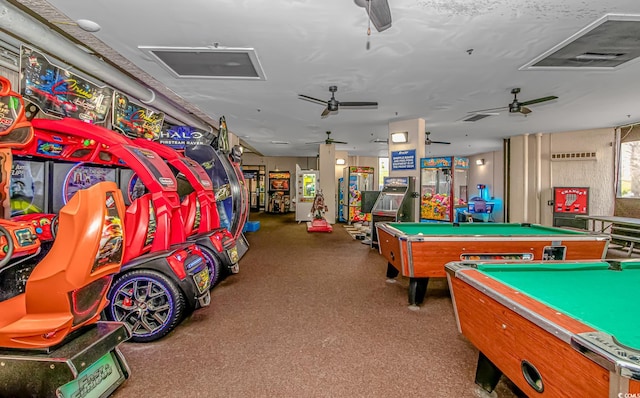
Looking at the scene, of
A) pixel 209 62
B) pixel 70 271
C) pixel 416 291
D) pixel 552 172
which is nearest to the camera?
pixel 70 271

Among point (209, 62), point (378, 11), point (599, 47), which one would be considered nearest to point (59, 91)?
point (209, 62)

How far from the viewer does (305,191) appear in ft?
34.4

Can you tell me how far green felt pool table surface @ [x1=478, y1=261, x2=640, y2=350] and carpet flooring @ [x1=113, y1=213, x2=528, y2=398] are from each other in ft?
2.40

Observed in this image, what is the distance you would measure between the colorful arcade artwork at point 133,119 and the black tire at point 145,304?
1.59m

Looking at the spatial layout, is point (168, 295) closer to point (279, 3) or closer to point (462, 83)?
point (279, 3)

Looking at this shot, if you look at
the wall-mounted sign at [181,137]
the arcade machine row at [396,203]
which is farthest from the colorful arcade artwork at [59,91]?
the arcade machine row at [396,203]

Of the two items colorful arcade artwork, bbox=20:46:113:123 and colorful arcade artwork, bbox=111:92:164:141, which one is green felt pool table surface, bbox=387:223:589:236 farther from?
colorful arcade artwork, bbox=20:46:113:123

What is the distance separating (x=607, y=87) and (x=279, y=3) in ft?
16.5

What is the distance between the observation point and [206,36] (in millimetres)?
2947


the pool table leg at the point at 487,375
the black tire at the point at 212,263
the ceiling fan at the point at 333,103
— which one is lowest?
the pool table leg at the point at 487,375

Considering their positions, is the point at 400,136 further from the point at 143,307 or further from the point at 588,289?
the point at 143,307

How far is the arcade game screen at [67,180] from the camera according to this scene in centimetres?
271

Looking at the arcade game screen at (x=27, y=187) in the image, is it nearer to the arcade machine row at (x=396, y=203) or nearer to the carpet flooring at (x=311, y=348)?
the carpet flooring at (x=311, y=348)

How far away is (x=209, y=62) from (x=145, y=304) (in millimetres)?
2793
